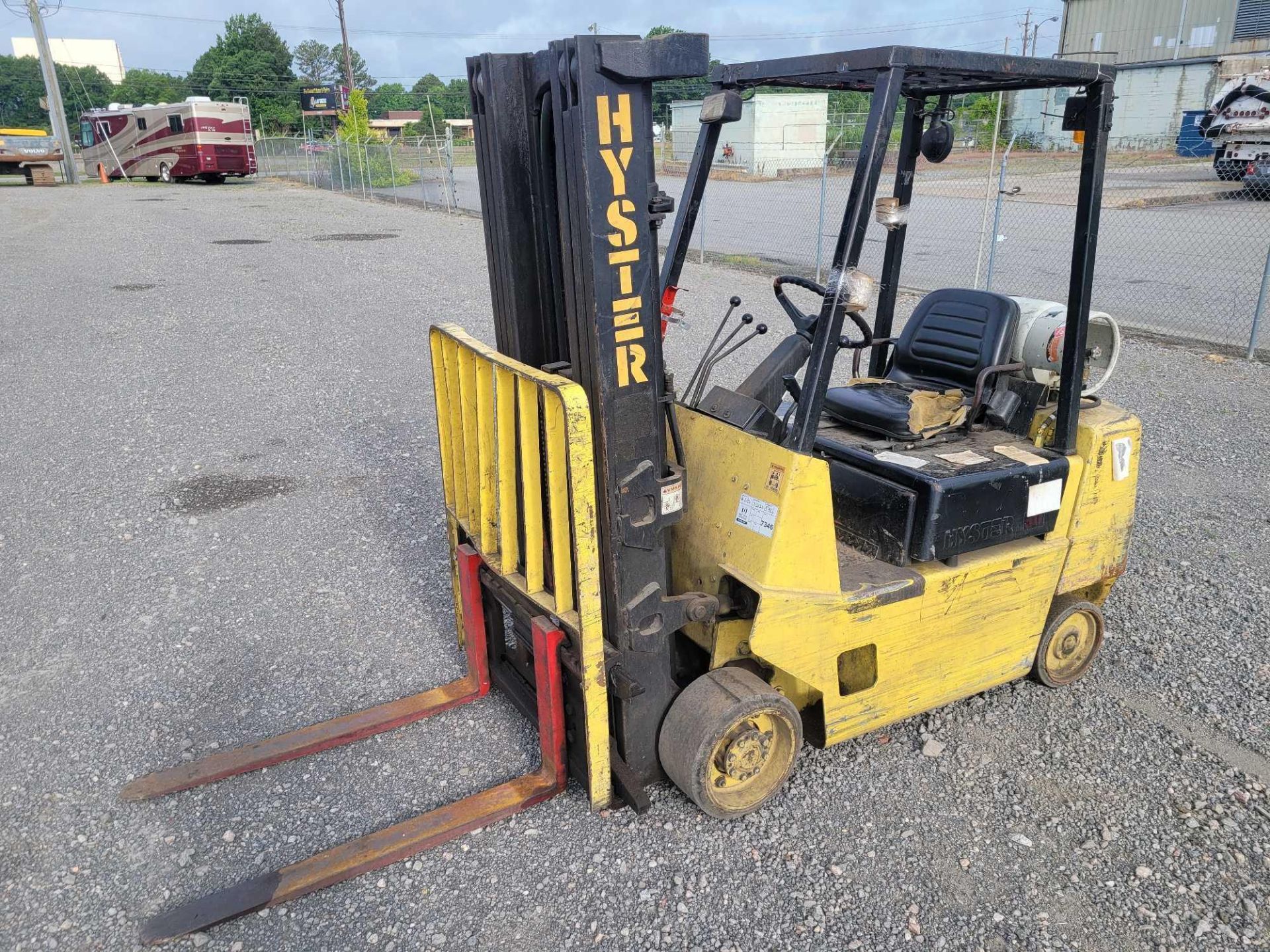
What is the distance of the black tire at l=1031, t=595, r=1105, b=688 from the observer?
3852mm

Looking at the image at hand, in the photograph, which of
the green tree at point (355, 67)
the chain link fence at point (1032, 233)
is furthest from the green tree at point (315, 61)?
the chain link fence at point (1032, 233)

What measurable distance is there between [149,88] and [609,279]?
332ft

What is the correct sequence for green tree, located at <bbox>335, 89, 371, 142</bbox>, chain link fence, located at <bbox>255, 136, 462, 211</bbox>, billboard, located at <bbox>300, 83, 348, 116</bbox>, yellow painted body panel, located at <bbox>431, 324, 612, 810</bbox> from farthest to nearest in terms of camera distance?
billboard, located at <bbox>300, 83, 348, 116</bbox>, green tree, located at <bbox>335, 89, 371, 142</bbox>, chain link fence, located at <bbox>255, 136, 462, 211</bbox>, yellow painted body panel, located at <bbox>431, 324, 612, 810</bbox>

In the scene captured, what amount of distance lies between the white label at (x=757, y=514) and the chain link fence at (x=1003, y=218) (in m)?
4.81

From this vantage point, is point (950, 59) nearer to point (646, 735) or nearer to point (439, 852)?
point (646, 735)

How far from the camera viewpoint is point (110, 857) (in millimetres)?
3131

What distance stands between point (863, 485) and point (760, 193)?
2476 cm

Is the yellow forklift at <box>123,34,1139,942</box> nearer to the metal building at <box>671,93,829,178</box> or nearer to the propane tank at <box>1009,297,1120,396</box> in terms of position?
the propane tank at <box>1009,297,1120,396</box>

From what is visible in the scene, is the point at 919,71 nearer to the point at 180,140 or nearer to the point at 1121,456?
the point at 1121,456

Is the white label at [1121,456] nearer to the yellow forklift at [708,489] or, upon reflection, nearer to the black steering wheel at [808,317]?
the yellow forklift at [708,489]

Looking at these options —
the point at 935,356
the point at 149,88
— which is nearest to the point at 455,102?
the point at 149,88

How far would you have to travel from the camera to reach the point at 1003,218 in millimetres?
19688

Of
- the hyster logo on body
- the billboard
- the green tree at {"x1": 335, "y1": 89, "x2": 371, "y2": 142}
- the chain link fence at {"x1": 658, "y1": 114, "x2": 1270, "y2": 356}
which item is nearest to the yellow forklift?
the hyster logo on body

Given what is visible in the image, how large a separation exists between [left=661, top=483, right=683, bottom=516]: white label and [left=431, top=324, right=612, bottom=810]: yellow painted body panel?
27 cm
